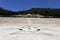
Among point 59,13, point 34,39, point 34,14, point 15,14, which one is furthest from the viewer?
point 34,14

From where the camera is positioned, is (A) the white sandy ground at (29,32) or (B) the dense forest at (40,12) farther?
(B) the dense forest at (40,12)

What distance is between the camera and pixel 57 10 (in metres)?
30.2

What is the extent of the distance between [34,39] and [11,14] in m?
25.1

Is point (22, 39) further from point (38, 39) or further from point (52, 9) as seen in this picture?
point (52, 9)

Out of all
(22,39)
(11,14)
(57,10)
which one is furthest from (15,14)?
(22,39)

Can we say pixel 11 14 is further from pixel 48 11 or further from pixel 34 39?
pixel 34 39

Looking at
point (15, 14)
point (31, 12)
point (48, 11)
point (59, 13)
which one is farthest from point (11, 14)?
point (59, 13)

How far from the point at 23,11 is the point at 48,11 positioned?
20.4ft

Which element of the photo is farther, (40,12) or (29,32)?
(40,12)

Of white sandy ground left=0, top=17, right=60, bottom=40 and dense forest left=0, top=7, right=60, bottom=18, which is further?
dense forest left=0, top=7, right=60, bottom=18

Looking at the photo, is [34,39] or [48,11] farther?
[48,11]

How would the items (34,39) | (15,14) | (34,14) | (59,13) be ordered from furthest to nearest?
(34,14), (15,14), (59,13), (34,39)

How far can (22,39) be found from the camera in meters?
5.24

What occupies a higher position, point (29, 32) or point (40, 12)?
point (40, 12)
